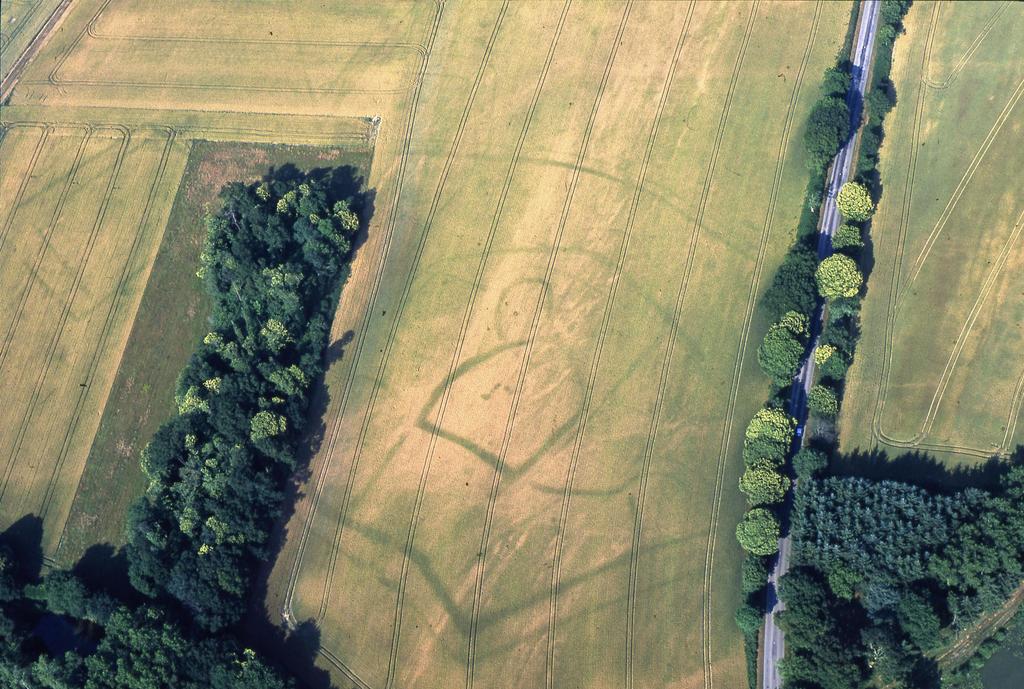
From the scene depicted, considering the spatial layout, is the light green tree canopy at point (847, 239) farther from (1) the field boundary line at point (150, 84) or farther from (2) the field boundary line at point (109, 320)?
(2) the field boundary line at point (109, 320)

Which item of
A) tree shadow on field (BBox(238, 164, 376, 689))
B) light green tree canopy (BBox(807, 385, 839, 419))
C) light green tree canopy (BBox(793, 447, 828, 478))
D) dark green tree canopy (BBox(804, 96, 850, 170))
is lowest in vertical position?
tree shadow on field (BBox(238, 164, 376, 689))

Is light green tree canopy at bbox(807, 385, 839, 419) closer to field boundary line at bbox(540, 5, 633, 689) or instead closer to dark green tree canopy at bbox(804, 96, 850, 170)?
field boundary line at bbox(540, 5, 633, 689)

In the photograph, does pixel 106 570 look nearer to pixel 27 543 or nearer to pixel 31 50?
pixel 27 543

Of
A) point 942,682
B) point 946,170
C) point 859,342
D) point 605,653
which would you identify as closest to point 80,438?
point 605,653

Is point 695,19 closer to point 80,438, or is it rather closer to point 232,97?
point 232,97

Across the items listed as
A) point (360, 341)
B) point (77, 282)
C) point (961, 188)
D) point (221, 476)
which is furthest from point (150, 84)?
point (961, 188)

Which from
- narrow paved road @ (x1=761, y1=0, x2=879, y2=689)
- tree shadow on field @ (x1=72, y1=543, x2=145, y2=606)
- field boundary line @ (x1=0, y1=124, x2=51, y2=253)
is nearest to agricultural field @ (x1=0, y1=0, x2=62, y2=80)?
field boundary line @ (x1=0, y1=124, x2=51, y2=253)
